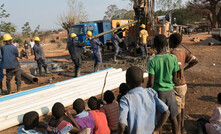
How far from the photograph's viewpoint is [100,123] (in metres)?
2.59

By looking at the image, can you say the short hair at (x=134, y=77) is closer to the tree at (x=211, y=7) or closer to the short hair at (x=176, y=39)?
the short hair at (x=176, y=39)

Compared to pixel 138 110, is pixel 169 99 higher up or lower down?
lower down

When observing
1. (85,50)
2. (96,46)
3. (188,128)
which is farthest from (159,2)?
(188,128)

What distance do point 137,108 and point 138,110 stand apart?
2 cm

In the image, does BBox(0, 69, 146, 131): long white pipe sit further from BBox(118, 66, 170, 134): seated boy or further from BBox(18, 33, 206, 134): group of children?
BBox(118, 66, 170, 134): seated boy

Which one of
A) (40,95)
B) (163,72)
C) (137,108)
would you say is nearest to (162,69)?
(163,72)

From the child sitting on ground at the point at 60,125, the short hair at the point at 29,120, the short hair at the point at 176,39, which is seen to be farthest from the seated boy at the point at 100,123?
the short hair at the point at 176,39

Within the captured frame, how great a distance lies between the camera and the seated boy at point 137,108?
162 cm

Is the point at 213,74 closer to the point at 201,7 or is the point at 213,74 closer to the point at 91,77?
the point at 91,77

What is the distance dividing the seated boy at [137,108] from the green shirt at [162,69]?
64cm

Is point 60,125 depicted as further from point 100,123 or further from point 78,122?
point 100,123

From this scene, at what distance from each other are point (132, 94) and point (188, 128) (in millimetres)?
2303

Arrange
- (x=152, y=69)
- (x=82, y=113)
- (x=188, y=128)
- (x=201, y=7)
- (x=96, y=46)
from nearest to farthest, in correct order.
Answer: (x=152, y=69), (x=82, y=113), (x=188, y=128), (x=96, y=46), (x=201, y=7)

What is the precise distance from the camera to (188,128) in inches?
131
